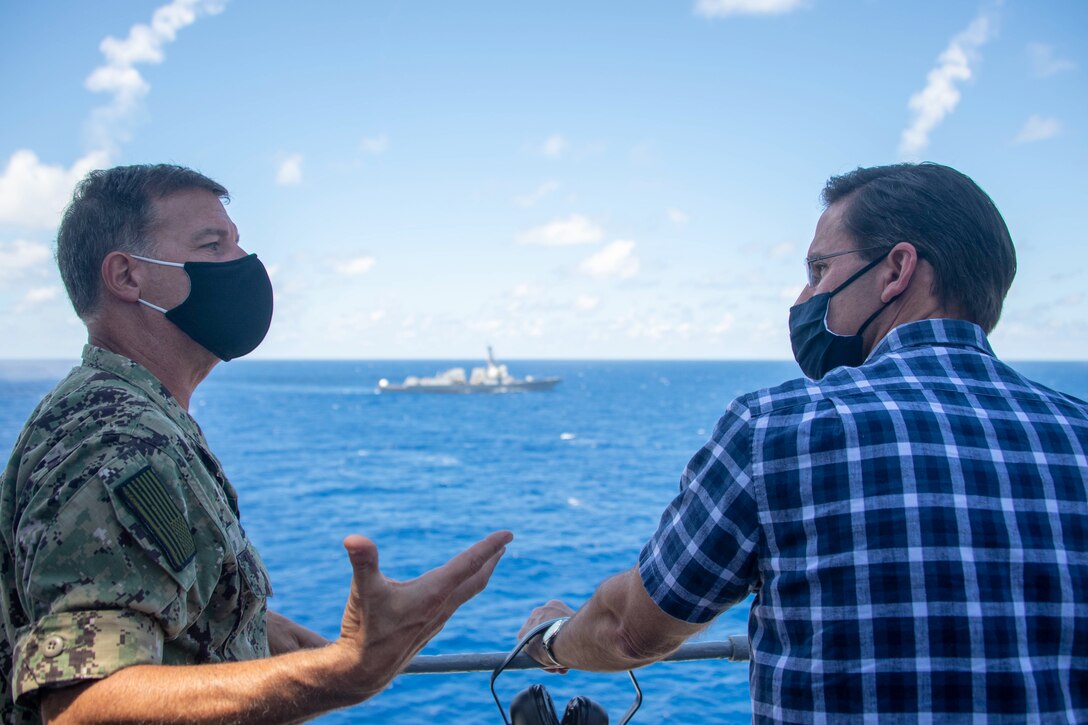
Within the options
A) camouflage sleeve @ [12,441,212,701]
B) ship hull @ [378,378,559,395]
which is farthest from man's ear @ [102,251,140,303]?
Result: ship hull @ [378,378,559,395]

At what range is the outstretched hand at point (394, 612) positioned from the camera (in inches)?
60.4

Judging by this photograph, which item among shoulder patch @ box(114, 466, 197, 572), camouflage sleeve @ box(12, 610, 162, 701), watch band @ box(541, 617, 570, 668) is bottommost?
watch band @ box(541, 617, 570, 668)

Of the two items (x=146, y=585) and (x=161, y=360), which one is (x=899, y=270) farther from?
(x=161, y=360)

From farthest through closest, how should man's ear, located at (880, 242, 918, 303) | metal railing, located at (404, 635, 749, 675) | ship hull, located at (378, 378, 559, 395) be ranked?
ship hull, located at (378, 378, 559, 395) → metal railing, located at (404, 635, 749, 675) → man's ear, located at (880, 242, 918, 303)

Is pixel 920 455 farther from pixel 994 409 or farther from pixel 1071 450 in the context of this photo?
pixel 1071 450

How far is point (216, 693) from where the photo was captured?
1.62 m

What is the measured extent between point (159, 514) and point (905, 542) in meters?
1.49

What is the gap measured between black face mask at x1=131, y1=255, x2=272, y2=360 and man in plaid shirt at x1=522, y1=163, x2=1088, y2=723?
1410 millimetres

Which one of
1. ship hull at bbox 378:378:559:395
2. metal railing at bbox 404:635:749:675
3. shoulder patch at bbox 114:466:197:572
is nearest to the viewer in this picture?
shoulder patch at bbox 114:466:197:572

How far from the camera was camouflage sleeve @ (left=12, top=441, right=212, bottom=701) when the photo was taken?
155cm

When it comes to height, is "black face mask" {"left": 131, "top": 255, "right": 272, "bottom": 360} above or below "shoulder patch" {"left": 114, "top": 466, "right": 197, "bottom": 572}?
above

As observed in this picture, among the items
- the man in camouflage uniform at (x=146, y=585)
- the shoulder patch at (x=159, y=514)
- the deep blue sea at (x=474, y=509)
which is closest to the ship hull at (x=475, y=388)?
the deep blue sea at (x=474, y=509)

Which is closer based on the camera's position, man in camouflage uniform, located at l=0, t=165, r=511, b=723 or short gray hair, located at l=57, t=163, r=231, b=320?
man in camouflage uniform, located at l=0, t=165, r=511, b=723

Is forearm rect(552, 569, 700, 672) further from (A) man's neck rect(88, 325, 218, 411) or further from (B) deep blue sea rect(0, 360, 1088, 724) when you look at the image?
(B) deep blue sea rect(0, 360, 1088, 724)
